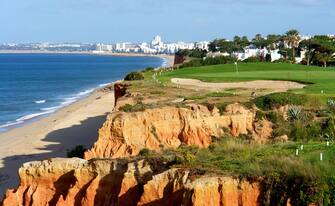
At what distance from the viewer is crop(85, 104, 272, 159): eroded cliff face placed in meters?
24.6

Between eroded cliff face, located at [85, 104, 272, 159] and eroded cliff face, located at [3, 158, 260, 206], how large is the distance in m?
6.21

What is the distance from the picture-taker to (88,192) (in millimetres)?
16609

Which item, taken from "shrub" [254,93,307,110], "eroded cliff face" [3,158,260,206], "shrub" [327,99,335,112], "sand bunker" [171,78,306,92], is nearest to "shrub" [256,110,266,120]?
"shrub" [254,93,307,110]

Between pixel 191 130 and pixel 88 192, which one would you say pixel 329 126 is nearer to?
pixel 191 130

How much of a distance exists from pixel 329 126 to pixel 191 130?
214 inches

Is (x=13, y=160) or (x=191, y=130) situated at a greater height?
(x=191, y=130)

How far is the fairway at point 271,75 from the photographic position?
39175 mm

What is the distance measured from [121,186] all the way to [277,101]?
14493 millimetres

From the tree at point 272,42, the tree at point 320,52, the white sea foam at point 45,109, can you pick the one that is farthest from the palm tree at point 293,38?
the white sea foam at point 45,109

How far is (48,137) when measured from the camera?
45.5m

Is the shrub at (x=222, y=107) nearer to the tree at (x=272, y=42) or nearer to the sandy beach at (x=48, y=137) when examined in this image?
the sandy beach at (x=48, y=137)

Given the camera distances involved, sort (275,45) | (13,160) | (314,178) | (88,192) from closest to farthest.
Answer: (314,178) < (88,192) < (13,160) < (275,45)

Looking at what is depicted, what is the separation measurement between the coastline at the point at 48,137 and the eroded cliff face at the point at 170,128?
6.16 meters

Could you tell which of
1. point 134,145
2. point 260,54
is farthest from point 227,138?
point 260,54
